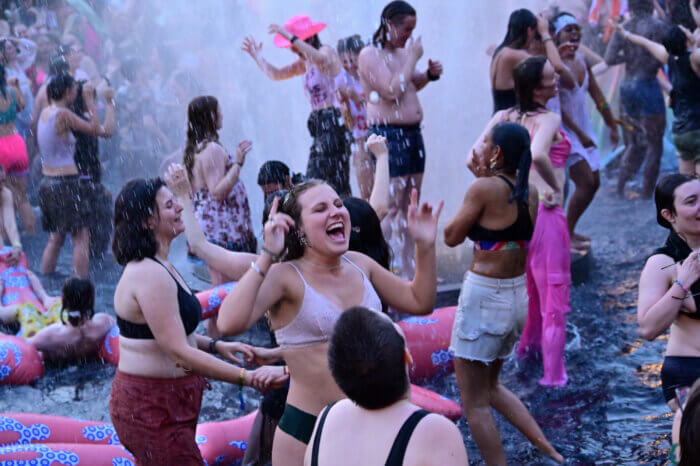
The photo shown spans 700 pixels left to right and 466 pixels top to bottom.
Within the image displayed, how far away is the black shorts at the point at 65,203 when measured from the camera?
687 cm

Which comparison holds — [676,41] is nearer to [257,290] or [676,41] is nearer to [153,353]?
[257,290]

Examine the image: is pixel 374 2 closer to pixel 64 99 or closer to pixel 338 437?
pixel 64 99

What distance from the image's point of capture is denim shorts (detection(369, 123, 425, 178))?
6023 mm

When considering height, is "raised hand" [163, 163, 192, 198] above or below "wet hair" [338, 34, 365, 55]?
below

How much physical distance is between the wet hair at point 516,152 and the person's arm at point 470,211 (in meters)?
0.15

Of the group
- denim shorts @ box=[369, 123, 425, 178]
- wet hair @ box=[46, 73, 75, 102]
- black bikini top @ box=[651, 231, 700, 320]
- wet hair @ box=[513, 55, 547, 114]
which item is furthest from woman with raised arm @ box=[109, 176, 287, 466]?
wet hair @ box=[46, 73, 75, 102]

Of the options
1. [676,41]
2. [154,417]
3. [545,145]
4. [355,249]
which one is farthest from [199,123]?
[676,41]

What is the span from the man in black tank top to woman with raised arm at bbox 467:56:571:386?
290 centimetres

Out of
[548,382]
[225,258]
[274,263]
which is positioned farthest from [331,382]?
[548,382]

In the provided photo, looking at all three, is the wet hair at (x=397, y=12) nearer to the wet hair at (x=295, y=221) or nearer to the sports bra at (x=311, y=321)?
the wet hair at (x=295, y=221)

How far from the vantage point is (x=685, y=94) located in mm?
6320

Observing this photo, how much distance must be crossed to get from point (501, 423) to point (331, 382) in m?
2.01

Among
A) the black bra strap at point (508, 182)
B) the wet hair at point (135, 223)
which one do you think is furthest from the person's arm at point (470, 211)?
the wet hair at point (135, 223)

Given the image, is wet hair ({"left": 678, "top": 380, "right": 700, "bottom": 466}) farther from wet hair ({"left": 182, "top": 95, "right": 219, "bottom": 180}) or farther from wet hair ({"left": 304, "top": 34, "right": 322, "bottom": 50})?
wet hair ({"left": 304, "top": 34, "right": 322, "bottom": 50})
